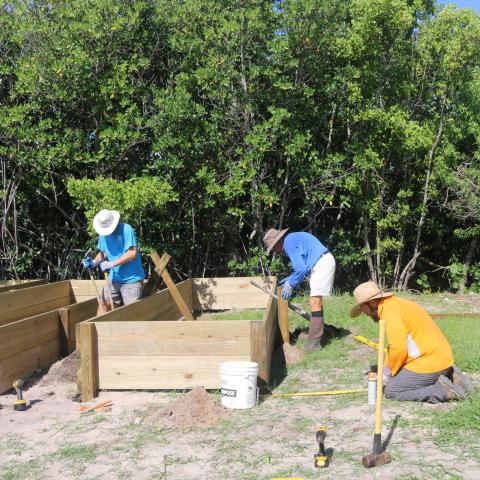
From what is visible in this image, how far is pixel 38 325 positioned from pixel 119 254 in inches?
48.6

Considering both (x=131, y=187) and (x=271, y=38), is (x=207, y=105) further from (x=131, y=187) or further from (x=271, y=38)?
(x=131, y=187)

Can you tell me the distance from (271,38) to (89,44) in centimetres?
285

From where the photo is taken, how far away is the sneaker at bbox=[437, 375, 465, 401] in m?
4.67

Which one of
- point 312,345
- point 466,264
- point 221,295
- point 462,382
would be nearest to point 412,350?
point 462,382

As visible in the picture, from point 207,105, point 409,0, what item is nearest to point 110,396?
point 207,105

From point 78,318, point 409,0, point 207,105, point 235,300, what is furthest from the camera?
point 409,0

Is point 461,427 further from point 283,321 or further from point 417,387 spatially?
point 283,321

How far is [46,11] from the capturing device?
379 inches

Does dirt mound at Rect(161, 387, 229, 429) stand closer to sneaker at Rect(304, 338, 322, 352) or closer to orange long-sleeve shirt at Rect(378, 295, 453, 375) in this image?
orange long-sleeve shirt at Rect(378, 295, 453, 375)

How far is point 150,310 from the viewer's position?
6.90 m

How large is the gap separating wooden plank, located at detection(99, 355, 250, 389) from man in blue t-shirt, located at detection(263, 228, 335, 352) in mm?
1591

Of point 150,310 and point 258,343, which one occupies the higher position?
point 258,343

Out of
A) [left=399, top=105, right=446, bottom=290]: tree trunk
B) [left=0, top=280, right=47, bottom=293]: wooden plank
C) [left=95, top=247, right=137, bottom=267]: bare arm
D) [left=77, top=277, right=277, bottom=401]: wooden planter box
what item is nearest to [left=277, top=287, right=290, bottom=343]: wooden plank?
[left=77, top=277, right=277, bottom=401]: wooden planter box

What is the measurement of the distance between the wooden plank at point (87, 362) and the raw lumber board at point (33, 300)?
2.35 m
